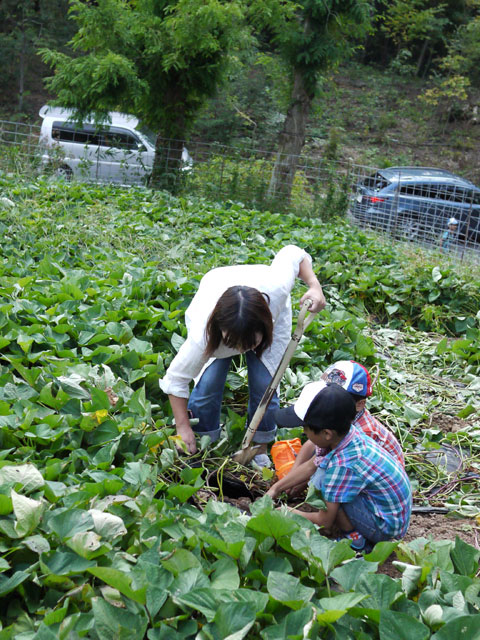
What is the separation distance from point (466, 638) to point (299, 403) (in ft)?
3.28

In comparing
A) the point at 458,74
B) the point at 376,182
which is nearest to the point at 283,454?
the point at 376,182

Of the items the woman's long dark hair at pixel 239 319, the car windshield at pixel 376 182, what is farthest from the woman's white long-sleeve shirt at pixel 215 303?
the car windshield at pixel 376 182

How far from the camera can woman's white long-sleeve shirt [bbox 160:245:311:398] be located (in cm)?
280

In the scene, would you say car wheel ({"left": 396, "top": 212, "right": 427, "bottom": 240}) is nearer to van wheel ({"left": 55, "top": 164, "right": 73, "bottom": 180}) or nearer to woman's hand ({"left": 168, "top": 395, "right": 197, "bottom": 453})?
van wheel ({"left": 55, "top": 164, "right": 73, "bottom": 180})

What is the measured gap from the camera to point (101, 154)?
8.86 m

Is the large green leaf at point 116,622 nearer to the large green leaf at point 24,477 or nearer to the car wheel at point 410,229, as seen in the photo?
the large green leaf at point 24,477

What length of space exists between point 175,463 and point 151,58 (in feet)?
23.0

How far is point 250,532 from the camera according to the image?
2.00 meters

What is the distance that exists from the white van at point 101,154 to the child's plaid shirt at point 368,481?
20.6 ft

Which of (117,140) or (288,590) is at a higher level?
(117,140)

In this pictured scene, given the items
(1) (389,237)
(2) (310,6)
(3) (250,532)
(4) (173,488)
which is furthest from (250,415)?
(2) (310,6)

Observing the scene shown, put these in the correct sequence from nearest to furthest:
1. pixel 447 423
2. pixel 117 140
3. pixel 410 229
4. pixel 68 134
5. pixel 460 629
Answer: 1. pixel 460 629
2. pixel 447 423
3. pixel 410 229
4. pixel 117 140
5. pixel 68 134

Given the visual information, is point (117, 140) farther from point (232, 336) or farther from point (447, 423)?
point (232, 336)

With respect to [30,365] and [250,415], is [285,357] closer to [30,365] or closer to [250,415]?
[250,415]
